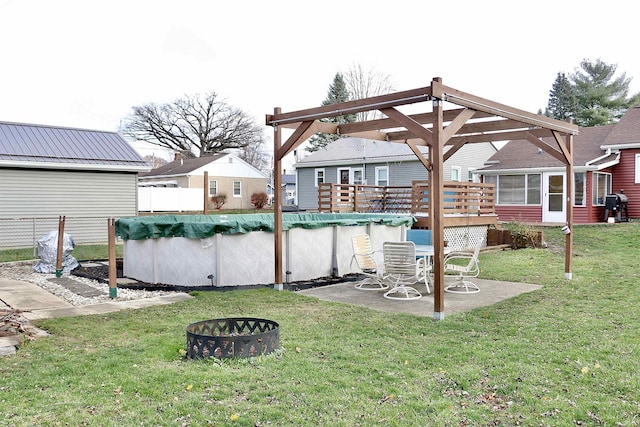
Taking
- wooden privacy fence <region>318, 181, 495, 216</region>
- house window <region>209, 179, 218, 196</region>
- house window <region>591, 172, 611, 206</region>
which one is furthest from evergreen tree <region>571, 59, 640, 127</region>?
house window <region>209, 179, 218, 196</region>

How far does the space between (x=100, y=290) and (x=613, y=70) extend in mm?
43642

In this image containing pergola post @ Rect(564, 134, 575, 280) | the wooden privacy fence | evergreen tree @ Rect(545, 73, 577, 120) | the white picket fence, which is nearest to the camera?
pergola post @ Rect(564, 134, 575, 280)

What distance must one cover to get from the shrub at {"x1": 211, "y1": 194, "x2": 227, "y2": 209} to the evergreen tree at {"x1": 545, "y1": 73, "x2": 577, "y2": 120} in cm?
2874

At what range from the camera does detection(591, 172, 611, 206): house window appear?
17691mm

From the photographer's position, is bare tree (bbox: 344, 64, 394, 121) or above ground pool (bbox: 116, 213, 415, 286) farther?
bare tree (bbox: 344, 64, 394, 121)

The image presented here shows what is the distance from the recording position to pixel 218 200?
3388 cm

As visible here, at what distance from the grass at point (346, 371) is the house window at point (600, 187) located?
12.8m

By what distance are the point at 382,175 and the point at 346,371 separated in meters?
19.1

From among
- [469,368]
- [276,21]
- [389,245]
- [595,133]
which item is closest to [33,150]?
[276,21]

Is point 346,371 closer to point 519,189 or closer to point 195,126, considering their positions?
point 519,189

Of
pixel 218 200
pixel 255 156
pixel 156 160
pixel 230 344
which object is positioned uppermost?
pixel 156 160

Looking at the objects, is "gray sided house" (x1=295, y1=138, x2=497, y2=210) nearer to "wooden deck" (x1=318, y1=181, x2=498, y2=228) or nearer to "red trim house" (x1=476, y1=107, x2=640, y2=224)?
"red trim house" (x1=476, y1=107, x2=640, y2=224)

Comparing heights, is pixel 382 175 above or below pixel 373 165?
below

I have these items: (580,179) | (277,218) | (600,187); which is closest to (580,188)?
(580,179)
